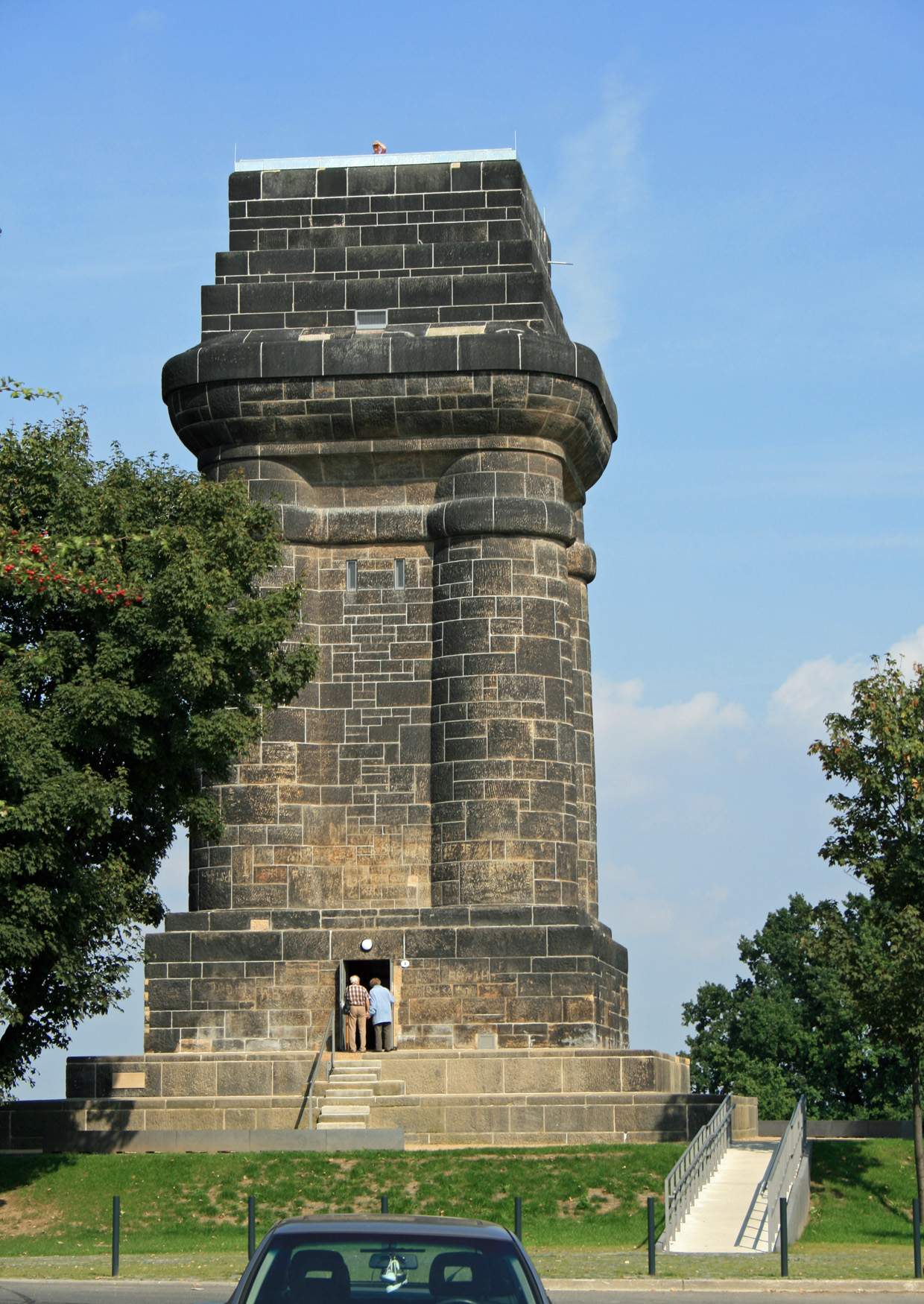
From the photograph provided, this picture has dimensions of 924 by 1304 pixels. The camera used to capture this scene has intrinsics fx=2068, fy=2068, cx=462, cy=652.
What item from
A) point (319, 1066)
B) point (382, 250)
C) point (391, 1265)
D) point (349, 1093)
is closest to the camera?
point (391, 1265)

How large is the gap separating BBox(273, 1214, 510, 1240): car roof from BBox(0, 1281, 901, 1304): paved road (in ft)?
33.6

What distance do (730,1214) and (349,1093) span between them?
7.10 metres

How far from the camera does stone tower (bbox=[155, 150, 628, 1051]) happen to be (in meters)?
33.1

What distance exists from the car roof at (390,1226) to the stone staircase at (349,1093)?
21457mm

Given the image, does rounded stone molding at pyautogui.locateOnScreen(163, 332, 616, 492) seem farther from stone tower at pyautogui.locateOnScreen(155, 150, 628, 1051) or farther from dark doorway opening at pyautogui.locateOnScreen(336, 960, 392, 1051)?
dark doorway opening at pyautogui.locateOnScreen(336, 960, 392, 1051)

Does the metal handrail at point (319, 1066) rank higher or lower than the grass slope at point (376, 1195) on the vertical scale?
higher

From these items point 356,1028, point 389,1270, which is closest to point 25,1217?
point 356,1028

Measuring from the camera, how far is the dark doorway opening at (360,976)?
3281 cm

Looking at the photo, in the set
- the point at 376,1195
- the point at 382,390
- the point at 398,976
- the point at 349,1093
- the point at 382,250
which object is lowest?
the point at 376,1195

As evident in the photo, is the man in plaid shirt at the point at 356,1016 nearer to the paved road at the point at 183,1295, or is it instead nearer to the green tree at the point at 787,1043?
the paved road at the point at 183,1295

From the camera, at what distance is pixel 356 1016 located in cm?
3228

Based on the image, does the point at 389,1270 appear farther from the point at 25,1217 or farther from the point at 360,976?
the point at 360,976

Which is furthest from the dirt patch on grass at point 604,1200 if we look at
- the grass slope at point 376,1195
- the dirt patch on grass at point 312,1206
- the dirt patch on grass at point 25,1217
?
the dirt patch on grass at point 25,1217

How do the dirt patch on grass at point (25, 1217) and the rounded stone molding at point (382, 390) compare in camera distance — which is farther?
the rounded stone molding at point (382, 390)
